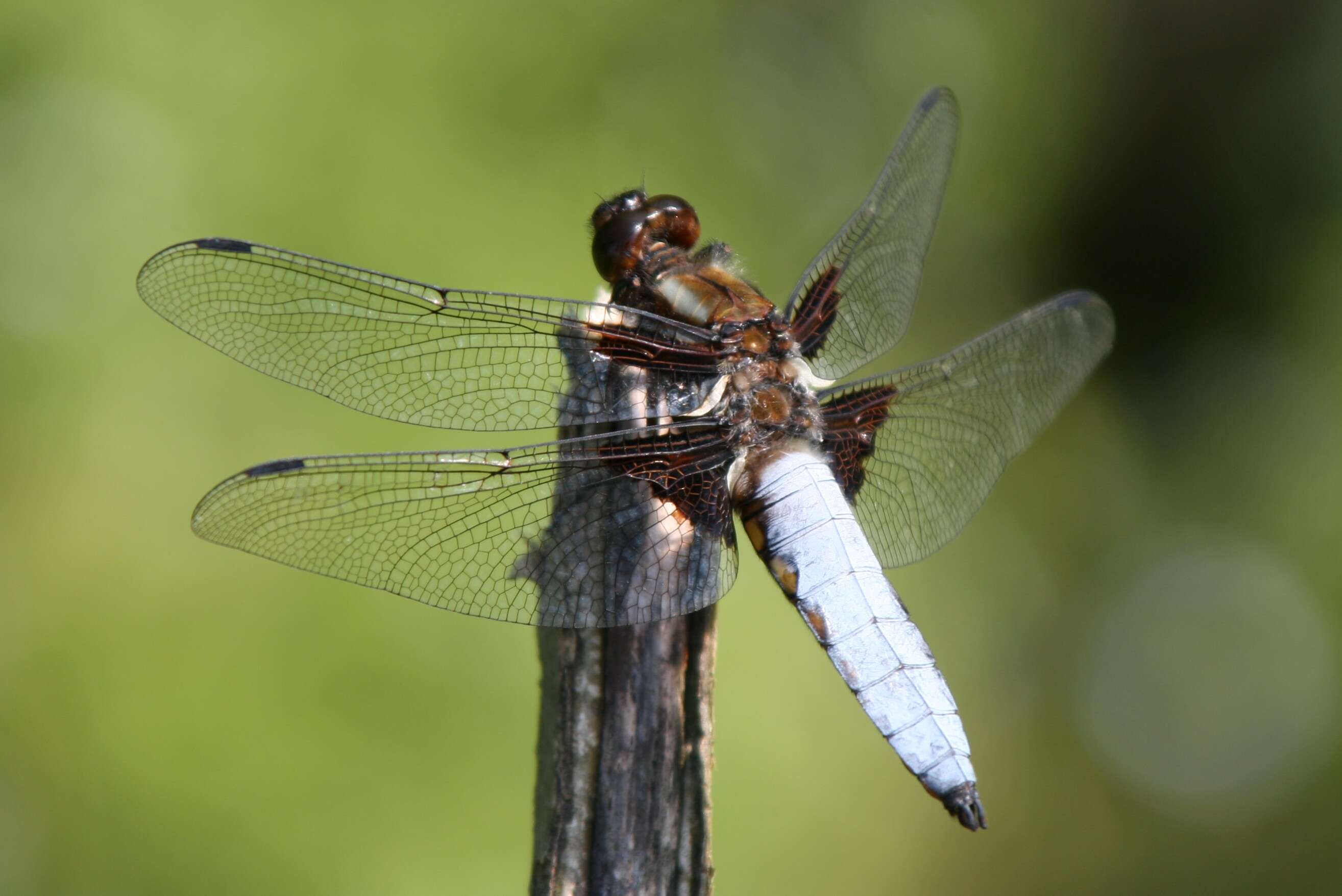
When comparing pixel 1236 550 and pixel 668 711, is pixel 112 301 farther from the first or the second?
pixel 1236 550

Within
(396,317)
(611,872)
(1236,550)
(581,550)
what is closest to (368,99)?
(396,317)

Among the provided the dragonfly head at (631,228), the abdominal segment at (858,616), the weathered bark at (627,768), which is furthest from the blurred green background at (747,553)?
the abdominal segment at (858,616)

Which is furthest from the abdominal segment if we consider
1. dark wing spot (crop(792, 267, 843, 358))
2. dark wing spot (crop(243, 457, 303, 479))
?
dark wing spot (crop(243, 457, 303, 479))

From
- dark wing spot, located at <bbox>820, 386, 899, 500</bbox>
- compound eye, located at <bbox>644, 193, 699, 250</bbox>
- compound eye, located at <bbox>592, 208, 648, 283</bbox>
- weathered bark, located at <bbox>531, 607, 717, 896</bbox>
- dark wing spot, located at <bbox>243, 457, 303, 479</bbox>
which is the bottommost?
weathered bark, located at <bbox>531, 607, 717, 896</bbox>

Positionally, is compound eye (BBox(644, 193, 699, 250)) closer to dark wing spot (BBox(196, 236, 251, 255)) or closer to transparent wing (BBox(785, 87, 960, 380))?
transparent wing (BBox(785, 87, 960, 380))

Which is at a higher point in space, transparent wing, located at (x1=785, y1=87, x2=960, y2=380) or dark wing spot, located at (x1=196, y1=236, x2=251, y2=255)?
transparent wing, located at (x1=785, y1=87, x2=960, y2=380)

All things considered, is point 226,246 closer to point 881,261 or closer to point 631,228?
point 631,228

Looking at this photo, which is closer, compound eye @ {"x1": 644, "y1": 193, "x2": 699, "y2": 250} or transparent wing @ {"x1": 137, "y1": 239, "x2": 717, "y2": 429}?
transparent wing @ {"x1": 137, "y1": 239, "x2": 717, "y2": 429}
